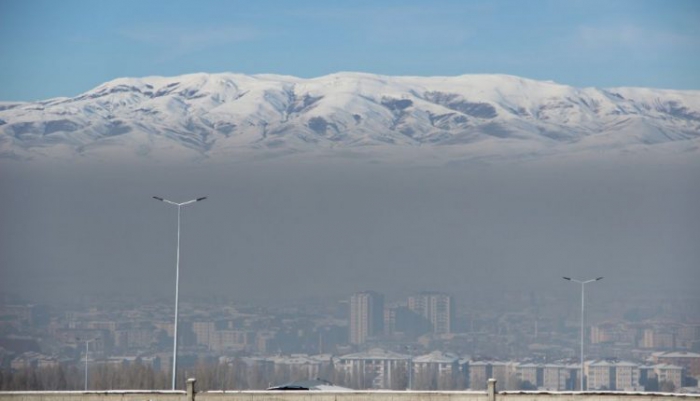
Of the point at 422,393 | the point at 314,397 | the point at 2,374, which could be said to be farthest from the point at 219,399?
the point at 2,374

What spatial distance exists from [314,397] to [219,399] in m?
5.09

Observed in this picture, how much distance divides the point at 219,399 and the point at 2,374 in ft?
326

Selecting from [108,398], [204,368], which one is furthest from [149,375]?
[108,398]

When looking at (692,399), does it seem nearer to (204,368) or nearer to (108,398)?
(108,398)

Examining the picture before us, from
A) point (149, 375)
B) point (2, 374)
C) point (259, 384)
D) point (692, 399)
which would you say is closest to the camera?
point (692, 399)

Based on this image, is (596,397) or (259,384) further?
(259,384)

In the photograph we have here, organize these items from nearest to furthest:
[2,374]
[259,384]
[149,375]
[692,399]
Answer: [692,399] < [149,375] < [2,374] < [259,384]

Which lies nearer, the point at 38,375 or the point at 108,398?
the point at 108,398

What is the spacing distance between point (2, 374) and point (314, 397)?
100446 millimetres

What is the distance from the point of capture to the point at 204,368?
190m

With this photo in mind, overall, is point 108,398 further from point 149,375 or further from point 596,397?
point 149,375

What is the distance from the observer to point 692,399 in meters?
89.9

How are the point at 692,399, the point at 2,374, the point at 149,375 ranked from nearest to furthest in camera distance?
the point at 692,399, the point at 149,375, the point at 2,374

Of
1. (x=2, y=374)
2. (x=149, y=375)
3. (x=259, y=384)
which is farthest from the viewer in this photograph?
(x=259, y=384)
